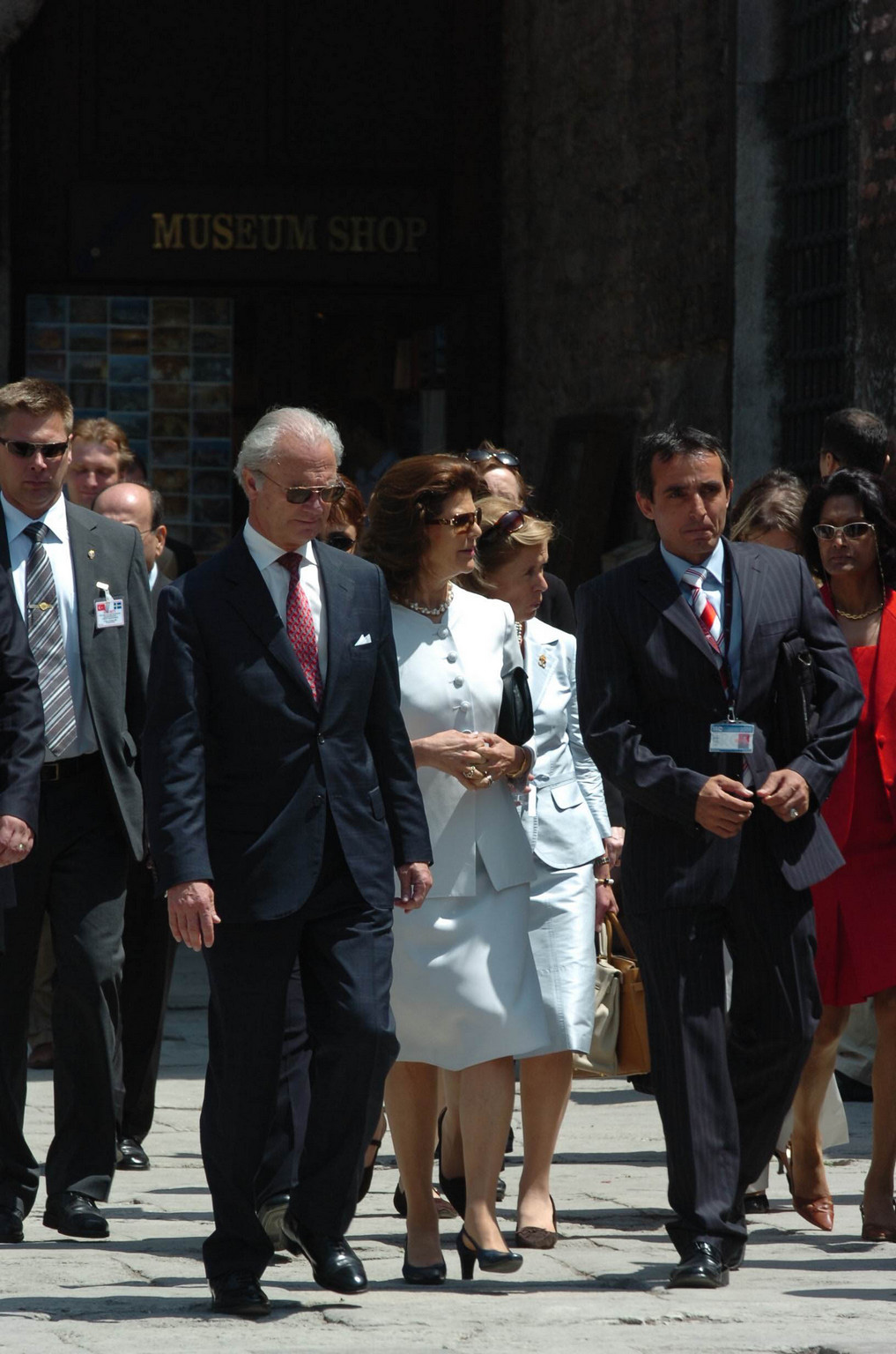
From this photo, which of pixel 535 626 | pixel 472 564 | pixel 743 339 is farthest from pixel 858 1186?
pixel 743 339

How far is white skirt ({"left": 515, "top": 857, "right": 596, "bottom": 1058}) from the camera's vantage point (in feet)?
20.4

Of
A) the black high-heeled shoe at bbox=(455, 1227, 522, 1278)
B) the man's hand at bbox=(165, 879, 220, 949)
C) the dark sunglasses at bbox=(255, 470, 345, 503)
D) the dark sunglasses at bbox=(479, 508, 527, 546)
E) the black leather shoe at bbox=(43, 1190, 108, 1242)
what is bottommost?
the black leather shoe at bbox=(43, 1190, 108, 1242)

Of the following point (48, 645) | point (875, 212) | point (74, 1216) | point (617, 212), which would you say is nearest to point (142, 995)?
point (74, 1216)

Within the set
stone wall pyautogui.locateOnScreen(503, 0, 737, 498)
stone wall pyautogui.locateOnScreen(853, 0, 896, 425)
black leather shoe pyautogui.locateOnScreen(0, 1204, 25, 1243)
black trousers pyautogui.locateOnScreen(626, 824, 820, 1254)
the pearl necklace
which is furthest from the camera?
stone wall pyautogui.locateOnScreen(503, 0, 737, 498)

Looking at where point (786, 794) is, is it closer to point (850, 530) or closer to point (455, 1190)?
point (850, 530)

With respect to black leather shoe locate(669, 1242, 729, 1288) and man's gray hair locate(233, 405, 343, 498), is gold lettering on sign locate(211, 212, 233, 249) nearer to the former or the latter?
man's gray hair locate(233, 405, 343, 498)

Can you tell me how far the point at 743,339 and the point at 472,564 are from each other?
5776 millimetres

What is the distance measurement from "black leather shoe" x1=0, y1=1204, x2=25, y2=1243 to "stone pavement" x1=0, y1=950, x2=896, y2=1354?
4cm

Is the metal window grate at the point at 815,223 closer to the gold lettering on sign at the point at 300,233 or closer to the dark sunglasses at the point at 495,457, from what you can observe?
the dark sunglasses at the point at 495,457

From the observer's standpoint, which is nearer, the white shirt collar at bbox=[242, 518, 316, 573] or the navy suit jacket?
the navy suit jacket

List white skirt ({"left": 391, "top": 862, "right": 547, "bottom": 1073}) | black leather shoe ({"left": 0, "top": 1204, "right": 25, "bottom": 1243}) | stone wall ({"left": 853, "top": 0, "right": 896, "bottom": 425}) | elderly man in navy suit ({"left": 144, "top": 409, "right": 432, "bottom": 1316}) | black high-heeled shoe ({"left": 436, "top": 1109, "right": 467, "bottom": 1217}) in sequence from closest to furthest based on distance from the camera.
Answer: elderly man in navy suit ({"left": 144, "top": 409, "right": 432, "bottom": 1316})
white skirt ({"left": 391, "top": 862, "right": 547, "bottom": 1073})
black leather shoe ({"left": 0, "top": 1204, "right": 25, "bottom": 1243})
black high-heeled shoe ({"left": 436, "top": 1109, "right": 467, "bottom": 1217})
stone wall ({"left": 853, "top": 0, "right": 896, "bottom": 425})

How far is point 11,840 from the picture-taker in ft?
19.0

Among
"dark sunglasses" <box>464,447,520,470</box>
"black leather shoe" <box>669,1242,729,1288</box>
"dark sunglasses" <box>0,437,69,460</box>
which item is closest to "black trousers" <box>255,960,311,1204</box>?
"black leather shoe" <box>669,1242,729,1288</box>

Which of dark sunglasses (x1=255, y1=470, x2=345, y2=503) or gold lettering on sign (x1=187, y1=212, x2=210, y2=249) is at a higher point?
gold lettering on sign (x1=187, y1=212, x2=210, y2=249)
